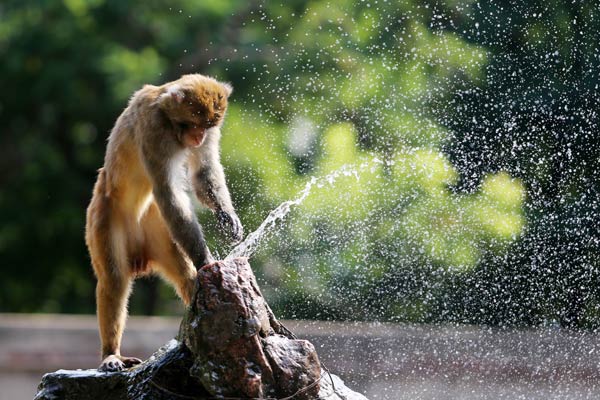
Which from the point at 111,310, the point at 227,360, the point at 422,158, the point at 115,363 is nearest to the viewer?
the point at 227,360

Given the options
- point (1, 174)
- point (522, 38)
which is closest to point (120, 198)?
point (522, 38)

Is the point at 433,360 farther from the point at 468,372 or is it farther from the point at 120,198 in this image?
the point at 120,198

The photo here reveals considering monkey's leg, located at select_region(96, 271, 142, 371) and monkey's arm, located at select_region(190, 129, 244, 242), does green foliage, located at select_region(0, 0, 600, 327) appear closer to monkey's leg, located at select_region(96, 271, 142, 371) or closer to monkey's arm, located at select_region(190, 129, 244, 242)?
monkey's arm, located at select_region(190, 129, 244, 242)

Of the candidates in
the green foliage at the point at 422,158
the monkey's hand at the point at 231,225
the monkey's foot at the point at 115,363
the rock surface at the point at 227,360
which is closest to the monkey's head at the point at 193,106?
the monkey's hand at the point at 231,225

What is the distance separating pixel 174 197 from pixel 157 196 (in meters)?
0.08

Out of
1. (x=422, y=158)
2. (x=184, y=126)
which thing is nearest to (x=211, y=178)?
(x=184, y=126)

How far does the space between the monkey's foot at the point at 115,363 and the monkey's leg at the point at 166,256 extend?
1.29 feet

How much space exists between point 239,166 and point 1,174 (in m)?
4.87

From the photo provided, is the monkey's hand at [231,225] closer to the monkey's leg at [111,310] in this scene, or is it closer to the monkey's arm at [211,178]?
the monkey's arm at [211,178]

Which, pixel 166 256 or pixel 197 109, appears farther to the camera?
pixel 166 256

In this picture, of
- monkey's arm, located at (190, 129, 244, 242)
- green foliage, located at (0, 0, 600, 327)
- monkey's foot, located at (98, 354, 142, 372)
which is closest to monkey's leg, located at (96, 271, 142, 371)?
monkey's foot, located at (98, 354, 142, 372)

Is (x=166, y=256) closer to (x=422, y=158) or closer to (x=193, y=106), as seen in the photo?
(x=193, y=106)

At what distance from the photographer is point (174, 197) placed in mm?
4605

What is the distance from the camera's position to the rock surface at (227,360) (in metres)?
3.80
